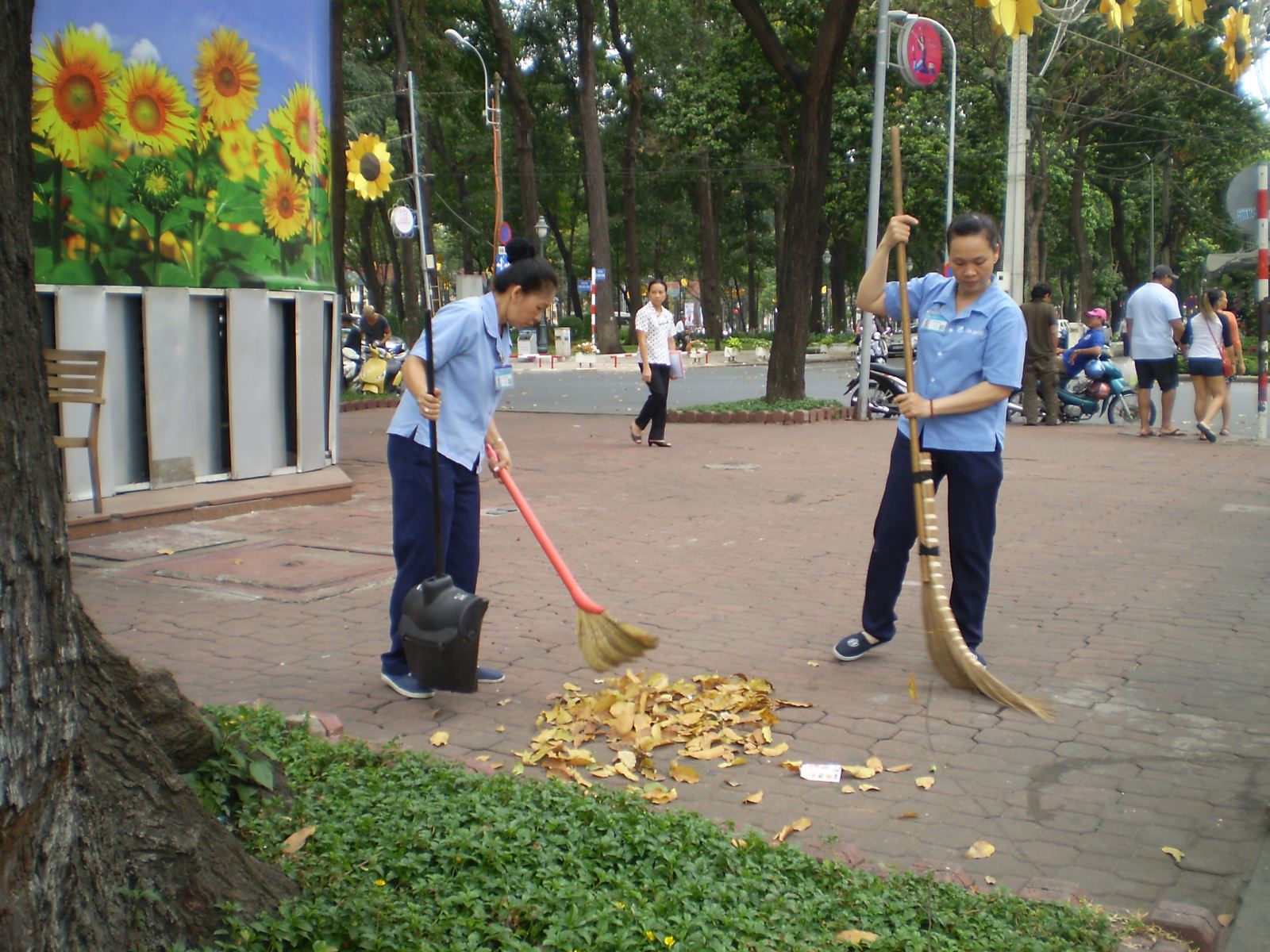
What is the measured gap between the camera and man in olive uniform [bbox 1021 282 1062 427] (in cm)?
1531

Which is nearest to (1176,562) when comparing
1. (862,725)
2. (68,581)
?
(862,725)

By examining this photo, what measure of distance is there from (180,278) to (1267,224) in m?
11.0

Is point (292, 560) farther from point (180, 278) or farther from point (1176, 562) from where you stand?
point (1176, 562)

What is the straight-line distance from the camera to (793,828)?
370 centimetres

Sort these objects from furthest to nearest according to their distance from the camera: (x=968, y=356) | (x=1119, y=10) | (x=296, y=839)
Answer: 1. (x=968, y=356)
2. (x=1119, y=10)
3. (x=296, y=839)

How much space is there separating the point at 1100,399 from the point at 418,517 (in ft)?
45.2

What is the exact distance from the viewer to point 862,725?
462cm

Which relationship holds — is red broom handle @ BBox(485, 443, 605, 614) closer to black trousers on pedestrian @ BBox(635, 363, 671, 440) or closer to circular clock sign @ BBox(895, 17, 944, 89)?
black trousers on pedestrian @ BBox(635, 363, 671, 440)

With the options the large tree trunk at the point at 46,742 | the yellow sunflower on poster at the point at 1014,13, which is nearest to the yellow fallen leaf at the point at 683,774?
the large tree trunk at the point at 46,742

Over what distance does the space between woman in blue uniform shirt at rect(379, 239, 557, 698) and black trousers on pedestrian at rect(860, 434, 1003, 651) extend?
162 cm

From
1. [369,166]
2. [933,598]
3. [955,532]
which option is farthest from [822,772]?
[369,166]

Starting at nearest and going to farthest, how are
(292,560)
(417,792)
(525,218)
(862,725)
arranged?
(417,792)
(862,725)
(292,560)
(525,218)

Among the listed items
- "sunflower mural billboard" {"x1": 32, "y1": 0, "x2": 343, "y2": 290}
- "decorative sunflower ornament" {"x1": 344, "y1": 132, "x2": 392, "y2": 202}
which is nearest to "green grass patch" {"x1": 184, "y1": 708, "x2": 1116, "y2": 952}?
"sunflower mural billboard" {"x1": 32, "y1": 0, "x2": 343, "y2": 290}

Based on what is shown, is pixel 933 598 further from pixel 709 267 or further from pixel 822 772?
pixel 709 267
